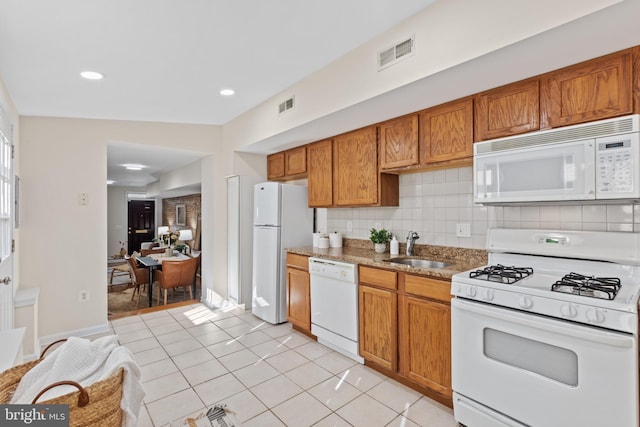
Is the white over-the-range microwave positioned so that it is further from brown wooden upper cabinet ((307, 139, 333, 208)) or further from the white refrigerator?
the white refrigerator

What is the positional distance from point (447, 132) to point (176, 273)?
4137mm

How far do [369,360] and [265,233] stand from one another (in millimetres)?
1826

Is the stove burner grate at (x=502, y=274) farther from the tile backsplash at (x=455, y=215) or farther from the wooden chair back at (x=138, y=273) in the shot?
the wooden chair back at (x=138, y=273)

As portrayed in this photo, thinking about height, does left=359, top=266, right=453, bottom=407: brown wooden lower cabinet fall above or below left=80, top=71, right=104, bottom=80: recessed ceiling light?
below

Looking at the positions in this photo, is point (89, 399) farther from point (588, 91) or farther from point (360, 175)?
point (588, 91)

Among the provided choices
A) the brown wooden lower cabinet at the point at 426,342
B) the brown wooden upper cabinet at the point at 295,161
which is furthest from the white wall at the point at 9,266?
the brown wooden lower cabinet at the point at 426,342

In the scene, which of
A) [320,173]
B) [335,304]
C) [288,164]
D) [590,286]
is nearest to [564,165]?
[590,286]

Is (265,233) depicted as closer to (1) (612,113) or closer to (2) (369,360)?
(2) (369,360)

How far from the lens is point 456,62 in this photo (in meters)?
1.78

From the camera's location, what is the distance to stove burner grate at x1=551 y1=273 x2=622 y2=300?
4.94 ft

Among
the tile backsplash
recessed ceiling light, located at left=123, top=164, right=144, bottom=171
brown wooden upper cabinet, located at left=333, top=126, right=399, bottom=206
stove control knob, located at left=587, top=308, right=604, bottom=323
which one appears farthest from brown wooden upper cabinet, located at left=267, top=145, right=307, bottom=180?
recessed ceiling light, located at left=123, top=164, right=144, bottom=171

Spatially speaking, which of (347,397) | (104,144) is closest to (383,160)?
(347,397)

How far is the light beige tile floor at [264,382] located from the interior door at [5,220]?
3.38 feet

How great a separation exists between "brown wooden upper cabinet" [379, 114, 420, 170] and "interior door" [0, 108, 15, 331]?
282cm
